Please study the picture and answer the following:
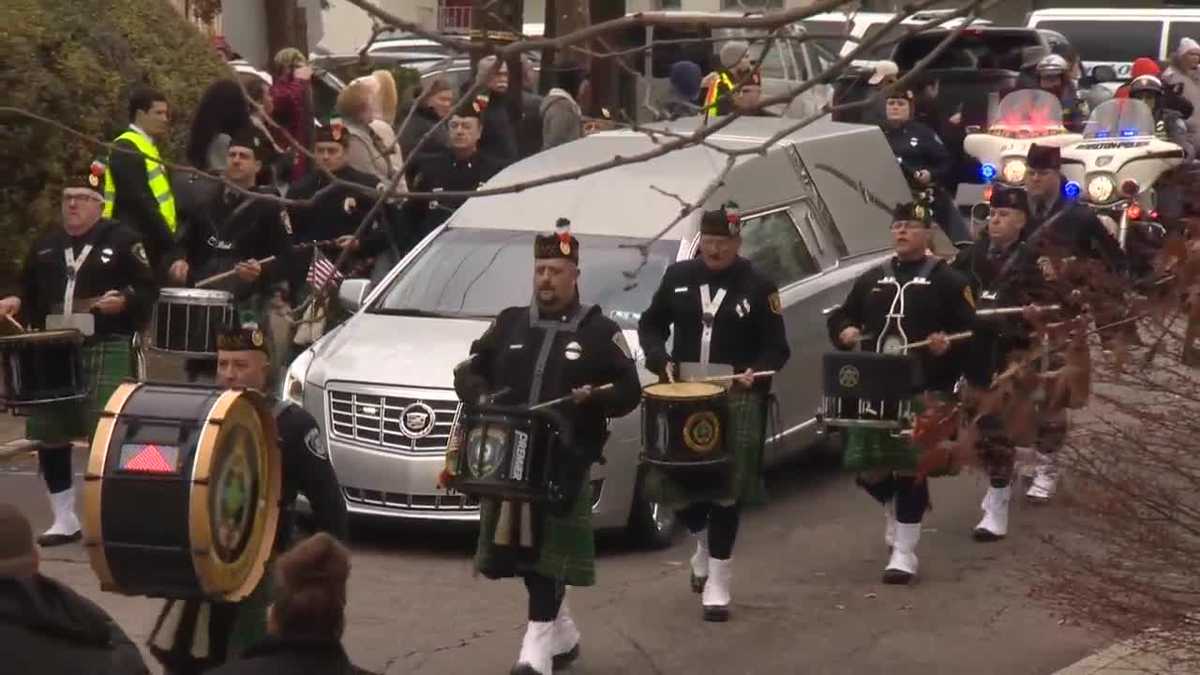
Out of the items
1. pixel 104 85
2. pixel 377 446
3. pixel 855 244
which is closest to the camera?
pixel 377 446

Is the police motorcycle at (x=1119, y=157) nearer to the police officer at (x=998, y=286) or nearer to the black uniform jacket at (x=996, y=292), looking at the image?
the police officer at (x=998, y=286)

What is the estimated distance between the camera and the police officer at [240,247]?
40.6ft

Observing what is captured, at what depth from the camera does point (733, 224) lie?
33.8 ft

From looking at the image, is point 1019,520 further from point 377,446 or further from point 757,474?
point 377,446

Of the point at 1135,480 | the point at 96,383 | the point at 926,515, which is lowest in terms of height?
the point at 926,515

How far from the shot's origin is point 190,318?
12031 millimetres

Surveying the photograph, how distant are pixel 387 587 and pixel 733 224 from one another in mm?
2303

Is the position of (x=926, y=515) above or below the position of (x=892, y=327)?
below

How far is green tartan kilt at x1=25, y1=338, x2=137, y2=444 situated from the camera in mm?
10602

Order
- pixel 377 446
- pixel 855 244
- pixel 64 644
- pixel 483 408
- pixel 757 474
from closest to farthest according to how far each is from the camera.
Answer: pixel 64 644, pixel 483 408, pixel 757 474, pixel 377 446, pixel 855 244

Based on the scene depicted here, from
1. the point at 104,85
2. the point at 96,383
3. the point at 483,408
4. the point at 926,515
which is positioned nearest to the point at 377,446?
the point at 96,383

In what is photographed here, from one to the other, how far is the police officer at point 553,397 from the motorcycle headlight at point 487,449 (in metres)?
0.20

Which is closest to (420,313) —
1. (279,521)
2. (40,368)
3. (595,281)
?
(595,281)

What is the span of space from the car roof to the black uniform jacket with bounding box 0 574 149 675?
6338 mm
